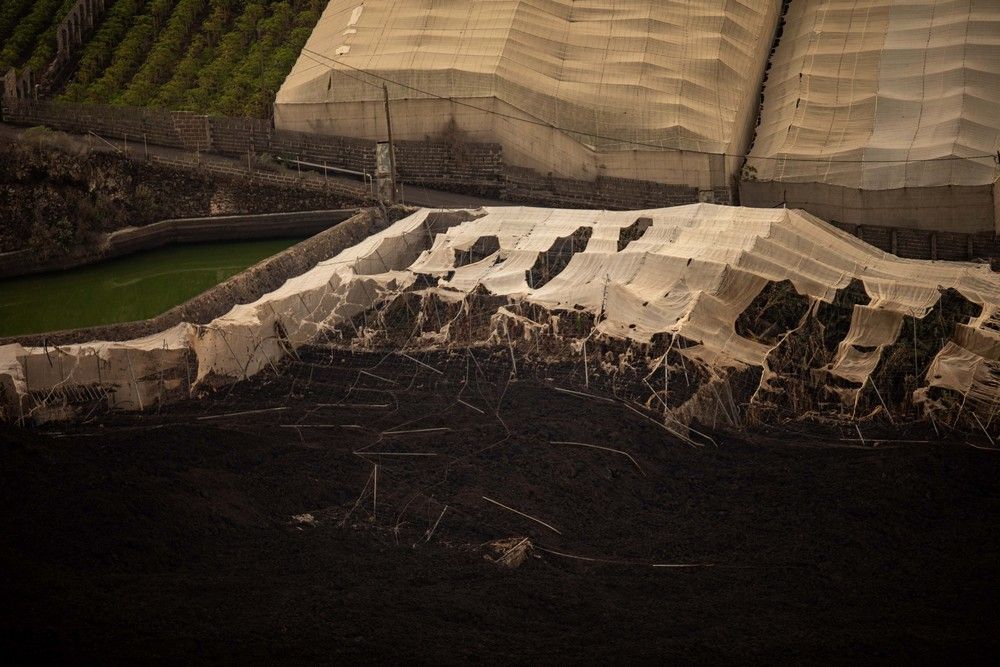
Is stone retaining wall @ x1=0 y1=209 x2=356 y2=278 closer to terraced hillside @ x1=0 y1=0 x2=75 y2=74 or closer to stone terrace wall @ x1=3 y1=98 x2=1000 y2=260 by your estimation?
stone terrace wall @ x1=3 y1=98 x2=1000 y2=260

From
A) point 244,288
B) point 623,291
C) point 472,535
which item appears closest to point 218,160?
point 244,288

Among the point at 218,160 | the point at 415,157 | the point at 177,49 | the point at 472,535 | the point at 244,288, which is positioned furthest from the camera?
the point at 177,49

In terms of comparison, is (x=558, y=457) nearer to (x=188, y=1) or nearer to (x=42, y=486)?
(x=42, y=486)

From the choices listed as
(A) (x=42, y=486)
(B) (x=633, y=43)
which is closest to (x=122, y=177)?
(B) (x=633, y=43)

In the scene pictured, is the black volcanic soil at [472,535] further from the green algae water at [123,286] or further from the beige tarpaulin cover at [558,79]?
the beige tarpaulin cover at [558,79]

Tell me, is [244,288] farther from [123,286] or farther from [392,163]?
[392,163]

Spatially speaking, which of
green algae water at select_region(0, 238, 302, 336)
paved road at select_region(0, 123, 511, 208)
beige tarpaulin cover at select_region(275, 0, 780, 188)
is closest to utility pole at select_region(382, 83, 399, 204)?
paved road at select_region(0, 123, 511, 208)
